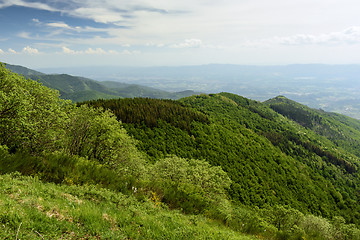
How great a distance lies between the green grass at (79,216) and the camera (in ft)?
30.7

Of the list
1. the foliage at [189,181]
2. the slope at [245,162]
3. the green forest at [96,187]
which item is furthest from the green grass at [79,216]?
the slope at [245,162]

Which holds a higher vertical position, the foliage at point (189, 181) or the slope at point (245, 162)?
the foliage at point (189, 181)

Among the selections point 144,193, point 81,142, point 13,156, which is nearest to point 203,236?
point 144,193

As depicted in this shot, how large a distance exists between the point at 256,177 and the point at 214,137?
101 ft

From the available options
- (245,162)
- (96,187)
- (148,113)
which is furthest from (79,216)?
(245,162)

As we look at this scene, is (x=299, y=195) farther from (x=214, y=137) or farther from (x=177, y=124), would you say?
(x=177, y=124)

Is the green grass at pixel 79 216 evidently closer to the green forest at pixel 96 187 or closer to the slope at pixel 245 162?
the green forest at pixel 96 187

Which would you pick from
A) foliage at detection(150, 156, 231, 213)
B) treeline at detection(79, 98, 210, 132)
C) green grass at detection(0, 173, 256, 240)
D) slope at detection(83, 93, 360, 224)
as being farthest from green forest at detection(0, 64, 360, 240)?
treeline at detection(79, 98, 210, 132)

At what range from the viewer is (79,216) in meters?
11.4

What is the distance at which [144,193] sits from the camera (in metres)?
19.3

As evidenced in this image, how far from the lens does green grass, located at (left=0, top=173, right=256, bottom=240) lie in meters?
9.37

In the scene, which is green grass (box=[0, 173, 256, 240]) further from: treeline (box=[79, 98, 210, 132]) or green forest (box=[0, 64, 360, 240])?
treeline (box=[79, 98, 210, 132])

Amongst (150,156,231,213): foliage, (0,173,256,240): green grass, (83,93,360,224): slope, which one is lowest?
(83,93,360,224): slope

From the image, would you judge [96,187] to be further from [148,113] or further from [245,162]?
[245,162]
